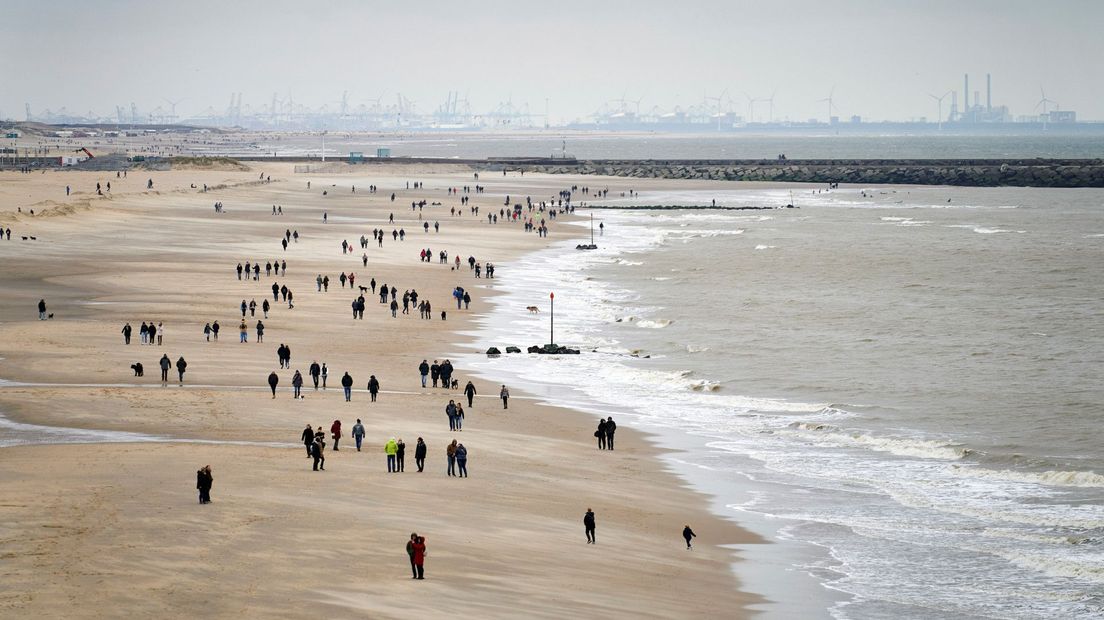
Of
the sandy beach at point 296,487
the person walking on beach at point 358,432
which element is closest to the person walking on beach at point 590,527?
the sandy beach at point 296,487

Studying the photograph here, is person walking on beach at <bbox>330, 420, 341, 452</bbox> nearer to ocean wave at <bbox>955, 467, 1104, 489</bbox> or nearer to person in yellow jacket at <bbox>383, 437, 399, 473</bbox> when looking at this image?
person in yellow jacket at <bbox>383, 437, 399, 473</bbox>

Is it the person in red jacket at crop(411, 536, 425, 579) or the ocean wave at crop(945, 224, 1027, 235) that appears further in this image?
the ocean wave at crop(945, 224, 1027, 235)

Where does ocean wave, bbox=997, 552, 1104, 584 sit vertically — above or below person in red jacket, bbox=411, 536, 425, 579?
below

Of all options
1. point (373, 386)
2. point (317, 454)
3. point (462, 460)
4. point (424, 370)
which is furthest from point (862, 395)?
point (317, 454)

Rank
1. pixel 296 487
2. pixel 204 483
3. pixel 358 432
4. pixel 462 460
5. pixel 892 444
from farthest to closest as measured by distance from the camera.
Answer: pixel 892 444, pixel 358 432, pixel 462 460, pixel 296 487, pixel 204 483

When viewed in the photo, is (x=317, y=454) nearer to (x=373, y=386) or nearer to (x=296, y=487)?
(x=296, y=487)

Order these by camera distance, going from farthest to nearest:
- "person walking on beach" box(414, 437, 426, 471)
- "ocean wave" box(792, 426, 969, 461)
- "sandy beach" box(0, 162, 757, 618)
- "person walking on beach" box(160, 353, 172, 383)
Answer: "person walking on beach" box(160, 353, 172, 383) → "ocean wave" box(792, 426, 969, 461) → "person walking on beach" box(414, 437, 426, 471) → "sandy beach" box(0, 162, 757, 618)

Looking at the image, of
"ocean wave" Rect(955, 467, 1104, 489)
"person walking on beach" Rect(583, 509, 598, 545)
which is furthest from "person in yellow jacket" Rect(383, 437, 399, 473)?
"ocean wave" Rect(955, 467, 1104, 489)
